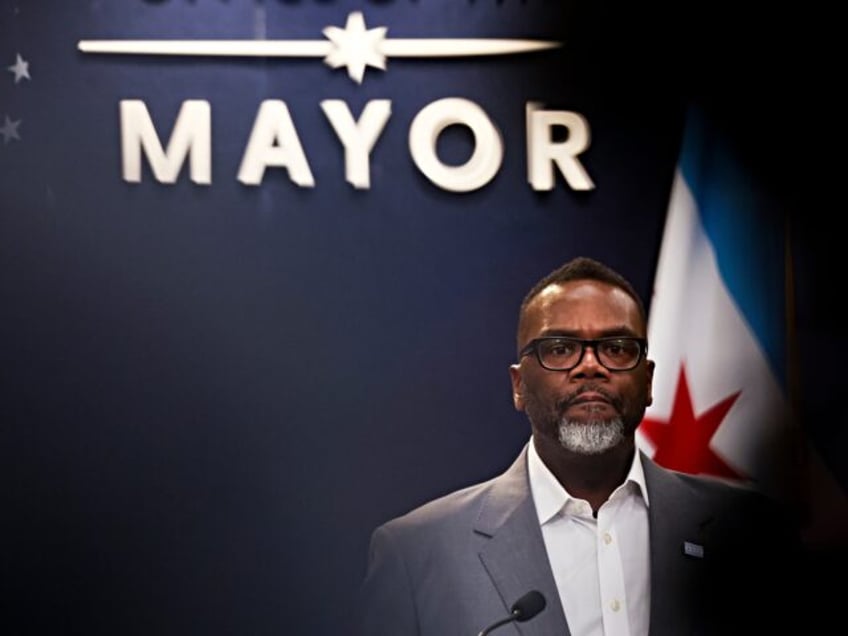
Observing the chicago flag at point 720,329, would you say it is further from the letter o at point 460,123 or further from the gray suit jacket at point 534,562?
the letter o at point 460,123

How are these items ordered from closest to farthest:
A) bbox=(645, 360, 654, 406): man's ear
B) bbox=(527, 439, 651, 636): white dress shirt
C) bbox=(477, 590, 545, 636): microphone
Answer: bbox=(477, 590, 545, 636): microphone, bbox=(527, 439, 651, 636): white dress shirt, bbox=(645, 360, 654, 406): man's ear

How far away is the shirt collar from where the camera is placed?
3.69m

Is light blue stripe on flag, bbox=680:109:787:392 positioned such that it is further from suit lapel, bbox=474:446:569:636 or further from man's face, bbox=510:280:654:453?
suit lapel, bbox=474:446:569:636

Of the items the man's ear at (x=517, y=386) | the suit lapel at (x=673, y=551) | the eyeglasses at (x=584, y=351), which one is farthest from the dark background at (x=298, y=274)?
the suit lapel at (x=673, y=551)

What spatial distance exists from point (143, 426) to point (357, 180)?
2.91 ft

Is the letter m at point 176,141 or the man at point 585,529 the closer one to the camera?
the man at point 585,529

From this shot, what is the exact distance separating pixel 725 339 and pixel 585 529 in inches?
25.6

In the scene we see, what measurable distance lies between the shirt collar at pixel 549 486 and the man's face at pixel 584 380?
0.08m

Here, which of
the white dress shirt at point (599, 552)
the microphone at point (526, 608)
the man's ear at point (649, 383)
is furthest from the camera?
the man's ear at point (649, 383)

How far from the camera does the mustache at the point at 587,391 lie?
3619mm

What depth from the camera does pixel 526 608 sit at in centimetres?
351

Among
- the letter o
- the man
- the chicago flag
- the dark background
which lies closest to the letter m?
the dark background

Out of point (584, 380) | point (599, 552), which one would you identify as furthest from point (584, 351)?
point (599, 552)

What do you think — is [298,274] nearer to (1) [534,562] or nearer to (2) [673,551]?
(1) [534,562]
